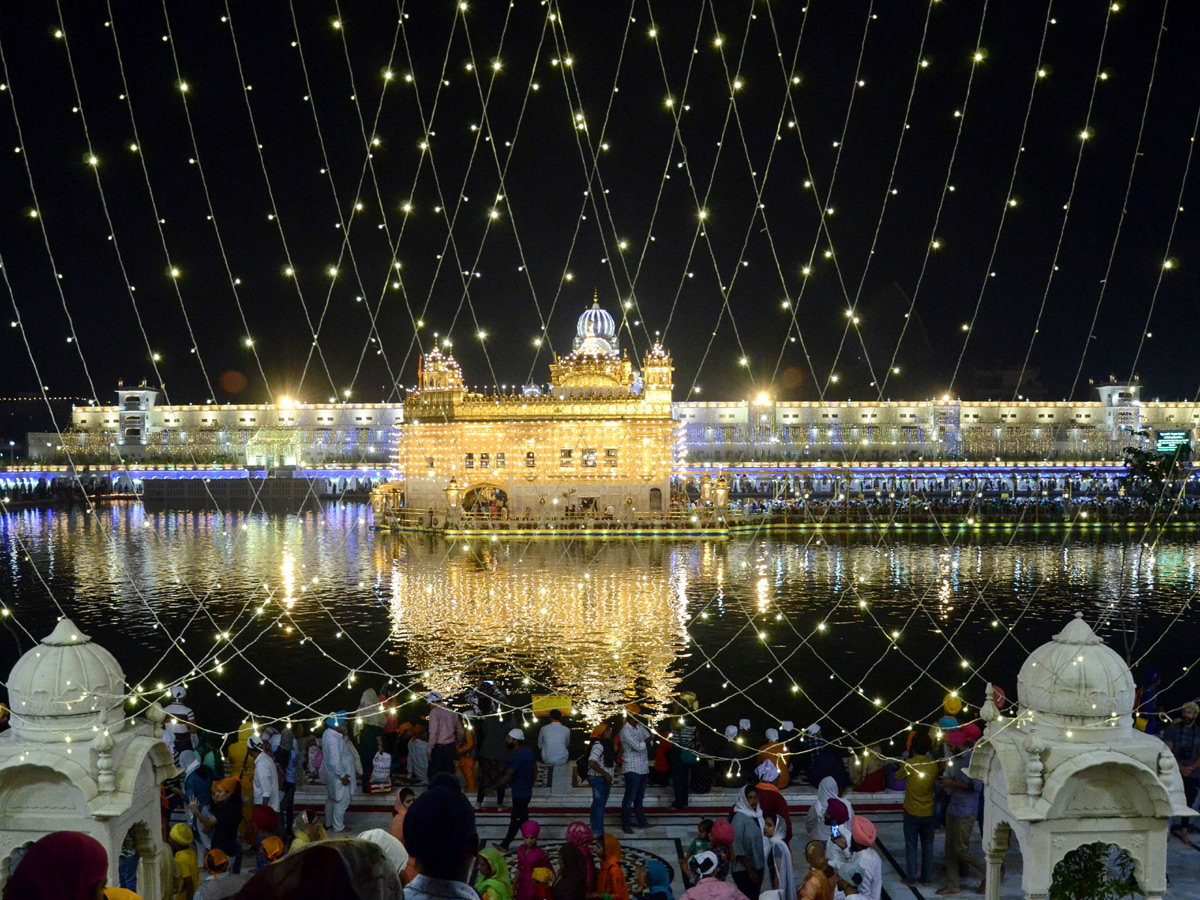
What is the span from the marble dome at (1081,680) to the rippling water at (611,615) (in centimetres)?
724

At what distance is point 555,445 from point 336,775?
110 feet

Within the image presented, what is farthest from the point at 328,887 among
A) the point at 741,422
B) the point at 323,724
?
the point at 741,422

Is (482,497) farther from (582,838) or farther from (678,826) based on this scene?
(582,838)

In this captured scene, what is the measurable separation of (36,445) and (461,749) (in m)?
90.3

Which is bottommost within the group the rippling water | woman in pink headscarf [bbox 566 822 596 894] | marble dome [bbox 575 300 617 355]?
the rippling water

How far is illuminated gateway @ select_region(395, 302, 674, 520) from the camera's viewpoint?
41.2 metres

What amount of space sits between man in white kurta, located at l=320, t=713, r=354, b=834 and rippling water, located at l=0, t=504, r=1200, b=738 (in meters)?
3.70

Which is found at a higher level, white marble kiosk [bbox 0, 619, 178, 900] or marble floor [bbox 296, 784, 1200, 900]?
white marble kiosk [bbox 0, 619, 178, 900]

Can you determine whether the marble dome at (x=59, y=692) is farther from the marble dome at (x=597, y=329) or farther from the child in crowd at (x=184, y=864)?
the marble dome at (x=597, y=329)

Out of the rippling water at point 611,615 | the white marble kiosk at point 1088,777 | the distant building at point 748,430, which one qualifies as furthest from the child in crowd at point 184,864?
the distant building at point 748,430

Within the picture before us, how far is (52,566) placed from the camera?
29656 millimetres

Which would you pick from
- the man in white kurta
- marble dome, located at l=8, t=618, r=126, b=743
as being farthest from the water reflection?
marble dome, located at l=8, t=618, r=126, b=743

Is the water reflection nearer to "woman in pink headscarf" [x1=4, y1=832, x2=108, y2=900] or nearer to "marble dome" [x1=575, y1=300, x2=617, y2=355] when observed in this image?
"woman in pink headscarf" [x1=4, y1=832, x2=108, y2=900]

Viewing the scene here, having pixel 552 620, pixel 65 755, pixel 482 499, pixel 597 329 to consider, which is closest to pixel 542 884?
pixel 65 755
